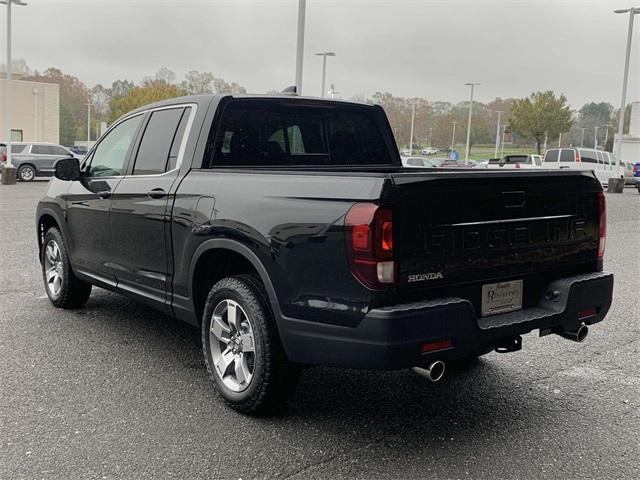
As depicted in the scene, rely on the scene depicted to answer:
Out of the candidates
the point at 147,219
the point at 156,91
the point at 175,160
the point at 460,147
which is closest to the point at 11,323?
the point at 147,219

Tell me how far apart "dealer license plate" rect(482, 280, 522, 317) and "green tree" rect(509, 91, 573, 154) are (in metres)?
76.2

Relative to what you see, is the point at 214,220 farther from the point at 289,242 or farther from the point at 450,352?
the point at 450,352

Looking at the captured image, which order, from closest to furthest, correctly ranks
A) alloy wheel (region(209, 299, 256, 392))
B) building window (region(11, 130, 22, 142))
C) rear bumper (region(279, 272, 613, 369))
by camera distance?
rear bumper (region(279, 272, 613, 369))
alloy wheel (region(209, 299, 256, 392))
building window (region(11, 130, 22, 142))

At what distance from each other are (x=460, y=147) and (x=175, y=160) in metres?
115

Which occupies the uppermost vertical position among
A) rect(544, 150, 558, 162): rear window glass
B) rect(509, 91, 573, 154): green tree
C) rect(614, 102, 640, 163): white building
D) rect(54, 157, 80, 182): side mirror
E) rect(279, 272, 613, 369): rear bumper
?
rect(509, 91, 573, 154): green tree

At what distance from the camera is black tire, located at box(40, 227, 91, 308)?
622 cm

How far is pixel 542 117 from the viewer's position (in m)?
76.2

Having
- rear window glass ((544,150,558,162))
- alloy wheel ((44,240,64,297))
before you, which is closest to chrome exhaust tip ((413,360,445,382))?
alloy wheel ((44,240,64,297))

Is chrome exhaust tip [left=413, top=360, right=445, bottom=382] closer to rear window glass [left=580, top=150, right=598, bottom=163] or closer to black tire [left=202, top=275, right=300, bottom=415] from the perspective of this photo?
black tire [left=202, top=275, right=300, bottom=415]

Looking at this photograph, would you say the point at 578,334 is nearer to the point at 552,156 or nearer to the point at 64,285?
the point at 64,285

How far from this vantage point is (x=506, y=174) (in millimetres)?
3709

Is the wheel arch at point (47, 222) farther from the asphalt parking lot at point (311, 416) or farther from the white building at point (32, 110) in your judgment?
the white building at point (32, 110)

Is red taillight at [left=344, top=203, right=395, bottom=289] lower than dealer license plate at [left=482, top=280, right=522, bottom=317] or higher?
higher

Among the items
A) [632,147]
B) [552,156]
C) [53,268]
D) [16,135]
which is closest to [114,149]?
[53,268]
